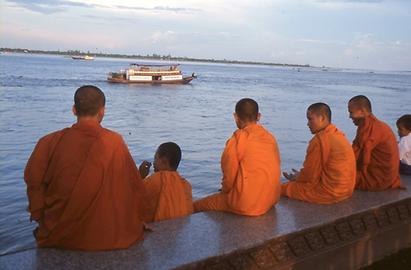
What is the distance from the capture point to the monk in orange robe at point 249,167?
13.2ft

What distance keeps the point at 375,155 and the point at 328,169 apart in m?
0.97

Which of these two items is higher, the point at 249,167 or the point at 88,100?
the point at 88,100

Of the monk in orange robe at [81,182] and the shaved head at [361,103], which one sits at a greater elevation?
the shaved head at [361,103]

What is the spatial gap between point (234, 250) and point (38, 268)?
47.2 inches

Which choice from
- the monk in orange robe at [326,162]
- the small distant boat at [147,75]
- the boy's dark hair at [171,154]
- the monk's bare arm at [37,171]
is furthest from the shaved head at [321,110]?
the small distant boat at [147,75]

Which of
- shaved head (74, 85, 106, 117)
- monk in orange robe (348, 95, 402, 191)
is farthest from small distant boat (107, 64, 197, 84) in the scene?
shaved head (74, 85, 106, 117)

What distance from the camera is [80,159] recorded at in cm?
304

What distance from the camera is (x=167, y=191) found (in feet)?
13.5

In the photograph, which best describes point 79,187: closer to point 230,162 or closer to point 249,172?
point 230,162

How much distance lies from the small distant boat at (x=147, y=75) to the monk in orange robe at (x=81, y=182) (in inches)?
1842

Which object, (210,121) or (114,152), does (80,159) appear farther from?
(210,121)

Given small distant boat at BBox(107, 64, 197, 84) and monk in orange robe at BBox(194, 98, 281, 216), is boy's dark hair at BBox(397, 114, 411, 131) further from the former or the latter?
small distant boat at BBox(107, 64, 197, 84)

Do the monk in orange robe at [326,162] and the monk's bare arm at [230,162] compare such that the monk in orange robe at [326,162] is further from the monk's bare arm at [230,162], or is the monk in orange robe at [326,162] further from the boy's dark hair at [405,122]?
the boy's dark hair at [405,122]

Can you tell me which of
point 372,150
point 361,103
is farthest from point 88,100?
point 372,150
